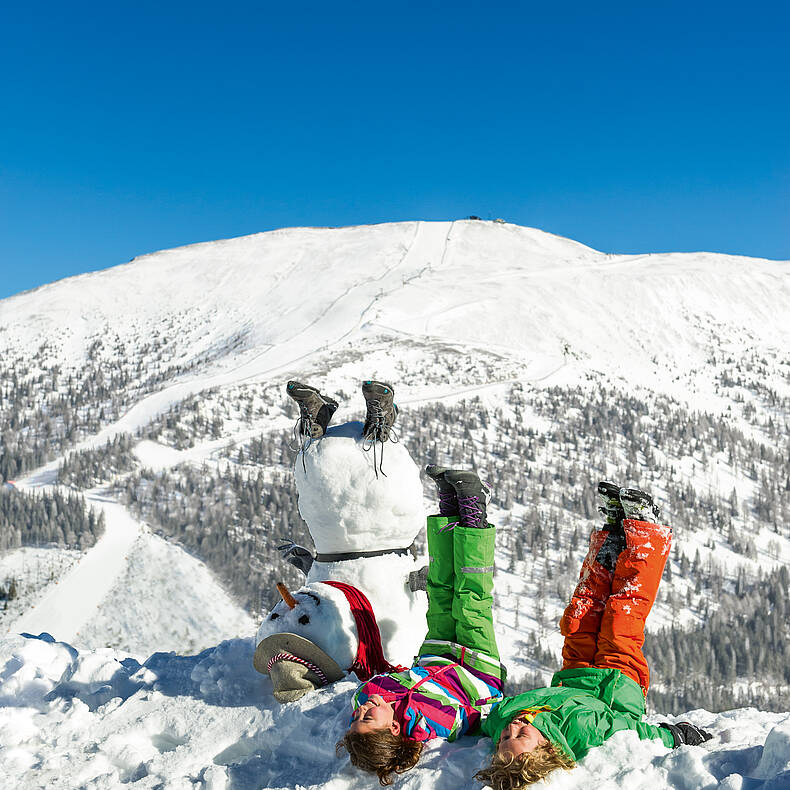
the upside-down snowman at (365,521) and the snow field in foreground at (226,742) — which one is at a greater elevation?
the upside-down snowman at (365,521)

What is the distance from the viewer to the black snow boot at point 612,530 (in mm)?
4477

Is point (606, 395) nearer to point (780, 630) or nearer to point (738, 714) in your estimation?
point (780, 630)

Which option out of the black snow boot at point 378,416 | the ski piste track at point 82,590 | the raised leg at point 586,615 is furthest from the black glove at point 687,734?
the ski piste track at point 82,590

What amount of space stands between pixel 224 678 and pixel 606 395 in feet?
111

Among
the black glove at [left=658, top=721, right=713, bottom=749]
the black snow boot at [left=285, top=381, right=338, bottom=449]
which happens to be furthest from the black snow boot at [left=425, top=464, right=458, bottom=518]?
the black glove at [left=658, top=721, right=713, bottom=749]

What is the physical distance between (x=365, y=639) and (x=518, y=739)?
6.15ft

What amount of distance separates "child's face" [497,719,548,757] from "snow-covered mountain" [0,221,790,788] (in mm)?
305

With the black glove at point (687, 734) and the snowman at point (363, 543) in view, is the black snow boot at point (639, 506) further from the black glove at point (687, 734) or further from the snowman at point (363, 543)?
the snowman at point (363, 543)

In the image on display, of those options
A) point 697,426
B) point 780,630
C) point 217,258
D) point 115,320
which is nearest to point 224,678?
point 780,630

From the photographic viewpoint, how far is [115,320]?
5497cm

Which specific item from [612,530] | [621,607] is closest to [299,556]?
[612,530]

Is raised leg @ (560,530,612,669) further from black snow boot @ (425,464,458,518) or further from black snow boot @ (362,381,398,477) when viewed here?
black snow boot @ (362,381,398,477)

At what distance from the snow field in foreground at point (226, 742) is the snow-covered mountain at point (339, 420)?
18 millimetres

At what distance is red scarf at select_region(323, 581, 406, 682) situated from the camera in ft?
15.0
